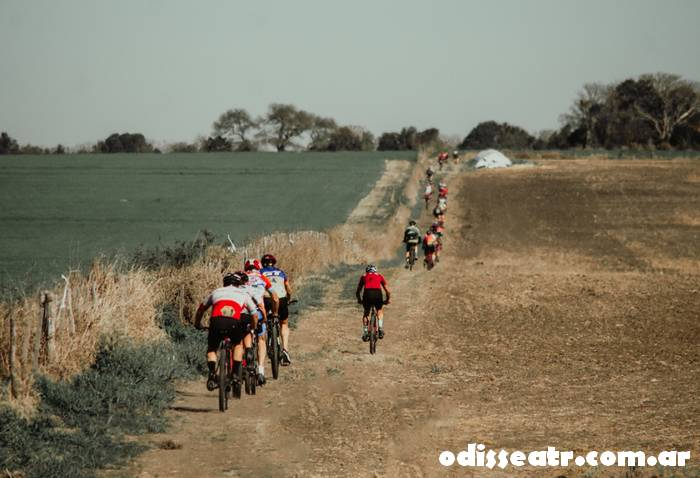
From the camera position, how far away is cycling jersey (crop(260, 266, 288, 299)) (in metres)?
15.5

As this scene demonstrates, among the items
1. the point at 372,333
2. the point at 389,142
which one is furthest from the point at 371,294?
the point at 389,142

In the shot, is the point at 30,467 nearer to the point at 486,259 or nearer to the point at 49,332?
the point at 49,332

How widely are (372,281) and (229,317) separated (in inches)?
231

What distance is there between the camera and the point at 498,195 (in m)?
65.8

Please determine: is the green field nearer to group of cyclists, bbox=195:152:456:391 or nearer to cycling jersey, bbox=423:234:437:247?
cycling jersey, bbox=423:234:437:247

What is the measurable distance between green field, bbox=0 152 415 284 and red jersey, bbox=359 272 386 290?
750 cm

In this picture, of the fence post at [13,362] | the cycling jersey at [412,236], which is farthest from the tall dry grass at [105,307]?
the cycling jersey at [412,236]

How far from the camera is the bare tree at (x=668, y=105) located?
123 metres

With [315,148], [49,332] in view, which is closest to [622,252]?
[49,332]

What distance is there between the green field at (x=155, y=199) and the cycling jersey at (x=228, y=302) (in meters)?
9.25

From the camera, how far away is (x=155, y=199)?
57344mm

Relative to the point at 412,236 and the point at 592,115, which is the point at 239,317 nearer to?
the point at 412,236

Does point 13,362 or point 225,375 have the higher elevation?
point 13,362

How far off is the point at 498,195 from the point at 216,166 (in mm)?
28641
